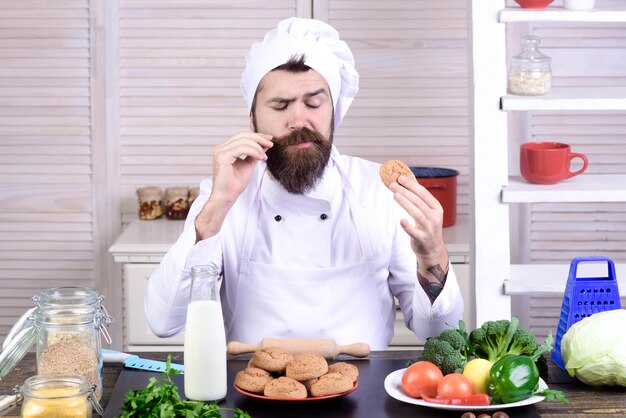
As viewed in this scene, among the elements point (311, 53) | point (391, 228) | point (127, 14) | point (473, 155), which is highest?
point (127, 14)

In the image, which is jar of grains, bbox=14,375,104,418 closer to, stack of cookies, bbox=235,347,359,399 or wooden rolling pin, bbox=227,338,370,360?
stack of cookies, bbox=235,347,359,399

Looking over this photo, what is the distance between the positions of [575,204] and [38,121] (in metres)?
2.16

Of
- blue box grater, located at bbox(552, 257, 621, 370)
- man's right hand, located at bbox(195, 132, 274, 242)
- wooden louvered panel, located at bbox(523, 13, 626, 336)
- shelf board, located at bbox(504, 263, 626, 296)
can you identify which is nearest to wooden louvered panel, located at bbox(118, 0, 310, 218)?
wooden louvered panel, located at bbox(523, 13, 626, 336)

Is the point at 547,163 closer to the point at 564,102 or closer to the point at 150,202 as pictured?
the point at 564,102

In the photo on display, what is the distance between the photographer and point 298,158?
8.64ft

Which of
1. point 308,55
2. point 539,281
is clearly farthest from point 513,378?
point 539,281

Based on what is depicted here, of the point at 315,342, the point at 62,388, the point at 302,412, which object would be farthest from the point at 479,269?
the point at 62,388

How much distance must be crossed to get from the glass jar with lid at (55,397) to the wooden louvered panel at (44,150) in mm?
2490

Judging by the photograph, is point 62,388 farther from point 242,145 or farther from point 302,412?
point 242,145

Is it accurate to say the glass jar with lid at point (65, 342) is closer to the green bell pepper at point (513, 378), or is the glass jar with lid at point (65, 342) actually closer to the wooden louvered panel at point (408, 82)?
the green bell pepper at point (513, 378)

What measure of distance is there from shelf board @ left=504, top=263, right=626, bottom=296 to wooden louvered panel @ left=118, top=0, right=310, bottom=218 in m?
1.46

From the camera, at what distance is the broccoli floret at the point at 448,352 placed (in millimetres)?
2016

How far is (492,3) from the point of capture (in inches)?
120

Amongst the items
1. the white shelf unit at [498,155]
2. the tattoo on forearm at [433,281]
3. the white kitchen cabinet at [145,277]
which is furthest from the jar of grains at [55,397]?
the white kitchen cabinet at [145,277]
